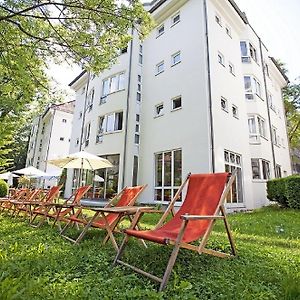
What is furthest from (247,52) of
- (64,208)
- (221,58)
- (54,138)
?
(54,138)

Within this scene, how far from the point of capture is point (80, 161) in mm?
9867

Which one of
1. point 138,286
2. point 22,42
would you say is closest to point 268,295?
point 138,286

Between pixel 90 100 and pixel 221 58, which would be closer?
pixel 221 58

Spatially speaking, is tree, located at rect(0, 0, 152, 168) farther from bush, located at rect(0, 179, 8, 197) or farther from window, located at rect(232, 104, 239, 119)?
bush, located at rect(0, 179, 8, 197)

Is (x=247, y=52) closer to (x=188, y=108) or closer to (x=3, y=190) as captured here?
(x=188, y=108)

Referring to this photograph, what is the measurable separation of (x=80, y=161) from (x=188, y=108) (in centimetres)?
564

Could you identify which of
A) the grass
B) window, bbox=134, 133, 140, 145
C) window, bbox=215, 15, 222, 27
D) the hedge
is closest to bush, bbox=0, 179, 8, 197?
window, bbox=134, 133, 140, 145

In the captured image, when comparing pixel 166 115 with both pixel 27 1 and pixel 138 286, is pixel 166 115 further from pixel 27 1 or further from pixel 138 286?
pixel 138 286

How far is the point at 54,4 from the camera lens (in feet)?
20.3

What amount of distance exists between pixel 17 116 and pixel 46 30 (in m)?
9.73

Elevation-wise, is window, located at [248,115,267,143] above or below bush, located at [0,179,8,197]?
above

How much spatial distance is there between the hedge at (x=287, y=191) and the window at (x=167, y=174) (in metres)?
4.40

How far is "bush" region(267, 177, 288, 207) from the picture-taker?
36.0ft

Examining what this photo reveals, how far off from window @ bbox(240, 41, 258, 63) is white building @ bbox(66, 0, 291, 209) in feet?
0.21
